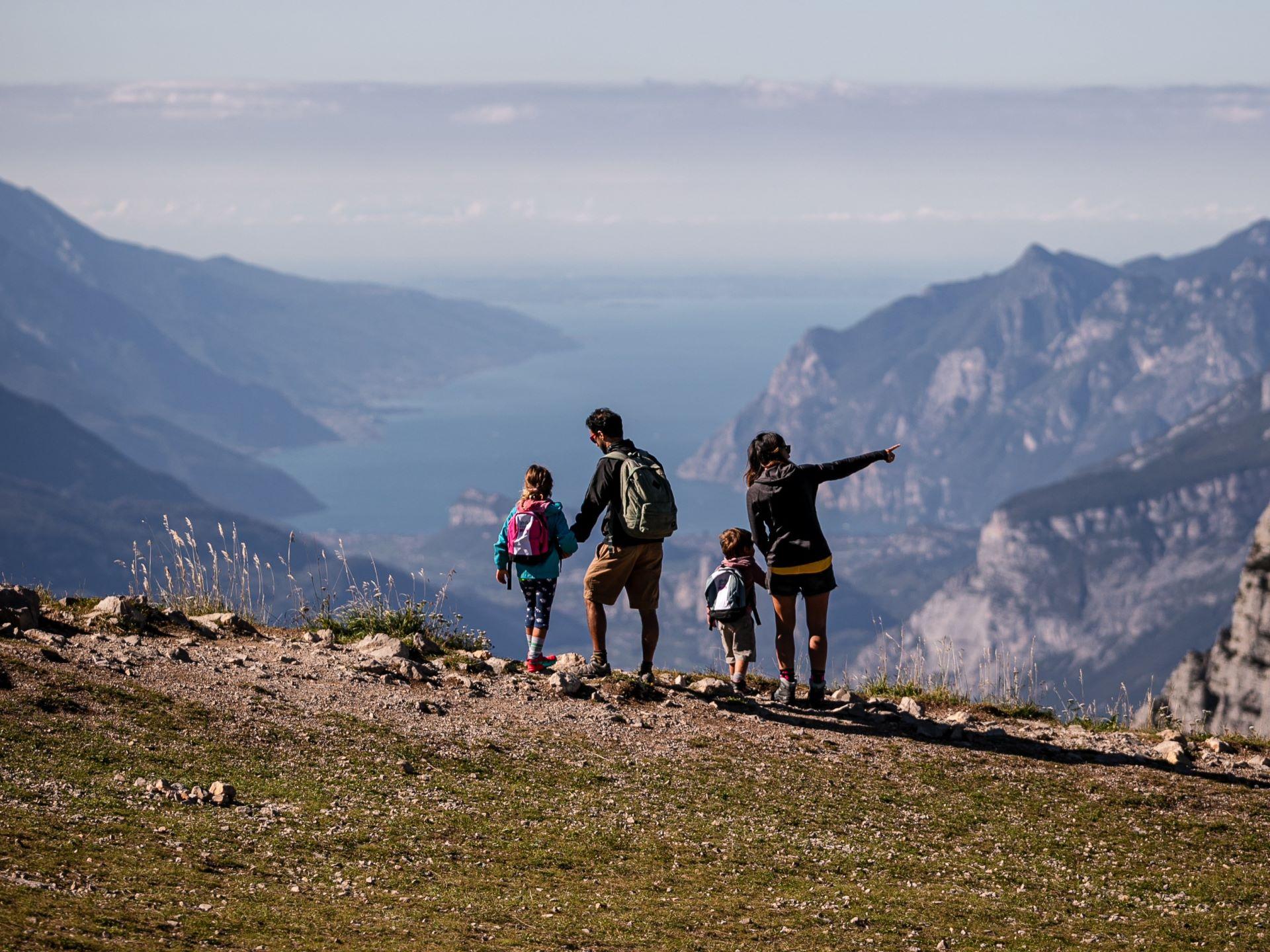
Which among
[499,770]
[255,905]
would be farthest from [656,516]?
[255,905]

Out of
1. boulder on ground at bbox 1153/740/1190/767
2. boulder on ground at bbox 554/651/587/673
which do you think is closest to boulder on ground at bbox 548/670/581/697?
boulder on ground at bbox 554/651/587/673

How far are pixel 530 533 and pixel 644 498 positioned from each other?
1370mm

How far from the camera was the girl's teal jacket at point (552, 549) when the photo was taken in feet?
46.1

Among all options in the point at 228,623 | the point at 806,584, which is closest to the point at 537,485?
the point at 806,584

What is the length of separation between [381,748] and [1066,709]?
835 cm

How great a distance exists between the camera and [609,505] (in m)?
13.8

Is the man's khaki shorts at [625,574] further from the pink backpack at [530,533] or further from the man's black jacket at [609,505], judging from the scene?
the pink backpack at [530,533]

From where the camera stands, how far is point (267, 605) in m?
15.8

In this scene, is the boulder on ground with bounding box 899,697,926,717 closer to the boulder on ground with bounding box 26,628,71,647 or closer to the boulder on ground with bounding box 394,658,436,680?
the boulder on ground with bounding box 394,658,436,680

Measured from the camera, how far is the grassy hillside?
8.27 meters

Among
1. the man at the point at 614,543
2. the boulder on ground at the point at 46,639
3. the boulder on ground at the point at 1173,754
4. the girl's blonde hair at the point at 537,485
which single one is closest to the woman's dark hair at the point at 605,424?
the man at the point at 614,543

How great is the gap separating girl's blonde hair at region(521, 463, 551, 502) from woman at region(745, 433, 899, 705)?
6.91ft

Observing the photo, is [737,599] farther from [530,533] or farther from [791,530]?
[530,533]

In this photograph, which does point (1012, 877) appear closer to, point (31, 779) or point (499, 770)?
point (499, 770)
